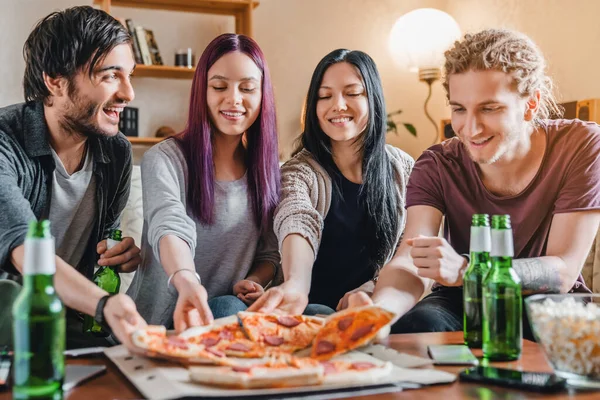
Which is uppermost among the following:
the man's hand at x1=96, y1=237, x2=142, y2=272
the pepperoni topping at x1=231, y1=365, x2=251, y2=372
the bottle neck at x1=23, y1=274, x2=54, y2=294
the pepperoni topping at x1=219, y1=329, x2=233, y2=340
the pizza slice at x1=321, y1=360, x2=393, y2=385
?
the bottle neck at x1=23, y1=274, x2=54, y2=294

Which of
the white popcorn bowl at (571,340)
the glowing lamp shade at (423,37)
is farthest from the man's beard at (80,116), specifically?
the glowing lamp shade at (423,37)

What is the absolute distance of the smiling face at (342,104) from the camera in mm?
2078

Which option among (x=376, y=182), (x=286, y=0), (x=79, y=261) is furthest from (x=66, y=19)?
(x=286, y=0)

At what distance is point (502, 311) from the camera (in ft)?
3.62

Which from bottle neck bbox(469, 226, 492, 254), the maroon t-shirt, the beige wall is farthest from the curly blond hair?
the beige wall

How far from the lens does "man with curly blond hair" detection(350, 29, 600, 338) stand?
154cm

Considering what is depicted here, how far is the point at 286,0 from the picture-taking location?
172 inches

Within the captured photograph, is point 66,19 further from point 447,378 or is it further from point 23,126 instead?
point 447,378

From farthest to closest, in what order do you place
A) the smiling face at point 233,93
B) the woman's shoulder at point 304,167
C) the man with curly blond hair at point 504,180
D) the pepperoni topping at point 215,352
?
1. the woman's shoulder at point 304,167
2. the smiling face at point 233,93
3. the man with curly blond hair at point 504,180
4. the pepperoni topping at point 215,352

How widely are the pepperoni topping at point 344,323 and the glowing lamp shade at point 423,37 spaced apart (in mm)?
3145

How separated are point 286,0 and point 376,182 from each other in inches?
103

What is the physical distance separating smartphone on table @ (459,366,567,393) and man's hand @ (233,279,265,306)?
2.70 ft

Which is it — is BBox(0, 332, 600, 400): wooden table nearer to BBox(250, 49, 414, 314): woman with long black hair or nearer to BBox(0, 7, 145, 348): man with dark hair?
BBox(0, 7, 145, 348): man with dark hair

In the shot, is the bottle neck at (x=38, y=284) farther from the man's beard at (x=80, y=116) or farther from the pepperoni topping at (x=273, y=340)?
the man's beard at (x=80, y=116)
